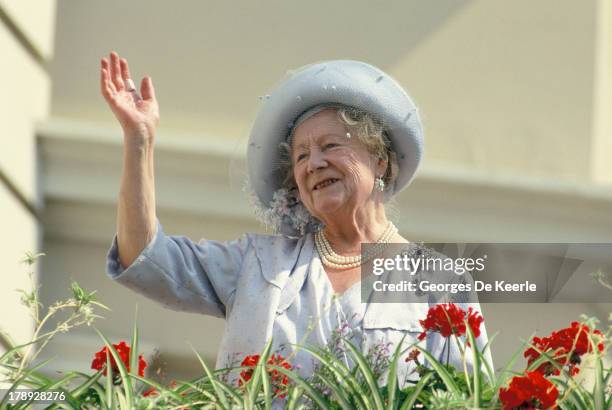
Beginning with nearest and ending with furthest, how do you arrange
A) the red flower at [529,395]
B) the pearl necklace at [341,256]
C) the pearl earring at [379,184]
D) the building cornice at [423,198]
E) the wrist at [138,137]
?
the red flower at [529,395] < the wrist at [138,137] < the pearl necklace at [341,256] < the pearl earring at [379,184] < the building cornice at [423,198]

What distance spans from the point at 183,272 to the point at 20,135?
253 cm

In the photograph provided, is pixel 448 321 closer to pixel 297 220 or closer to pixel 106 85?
pixel 297 220

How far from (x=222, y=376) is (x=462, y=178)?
9.84 ft

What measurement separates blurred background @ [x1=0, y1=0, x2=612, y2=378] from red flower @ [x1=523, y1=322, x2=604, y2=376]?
2886mm

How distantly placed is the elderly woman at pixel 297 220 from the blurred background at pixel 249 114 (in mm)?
1979

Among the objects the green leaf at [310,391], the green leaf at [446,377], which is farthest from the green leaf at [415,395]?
the green leaf at [310,391]

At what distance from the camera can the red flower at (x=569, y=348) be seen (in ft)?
11.0

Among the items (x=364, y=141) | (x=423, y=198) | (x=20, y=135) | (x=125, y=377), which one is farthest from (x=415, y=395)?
(x=20, y=135)

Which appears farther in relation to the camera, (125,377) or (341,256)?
(341,256)

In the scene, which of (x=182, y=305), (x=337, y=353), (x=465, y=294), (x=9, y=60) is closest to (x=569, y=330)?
(x=337, y=353)

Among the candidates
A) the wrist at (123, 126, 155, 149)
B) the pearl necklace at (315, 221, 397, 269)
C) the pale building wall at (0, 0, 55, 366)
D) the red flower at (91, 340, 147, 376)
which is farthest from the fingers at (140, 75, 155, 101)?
the pale building wall at (0, 0, 55, 366)

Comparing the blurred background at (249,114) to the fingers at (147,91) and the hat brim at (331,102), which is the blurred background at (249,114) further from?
the fingers at (147,91)

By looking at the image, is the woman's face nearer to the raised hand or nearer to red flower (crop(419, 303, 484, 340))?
the raised hand

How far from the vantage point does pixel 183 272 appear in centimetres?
413
